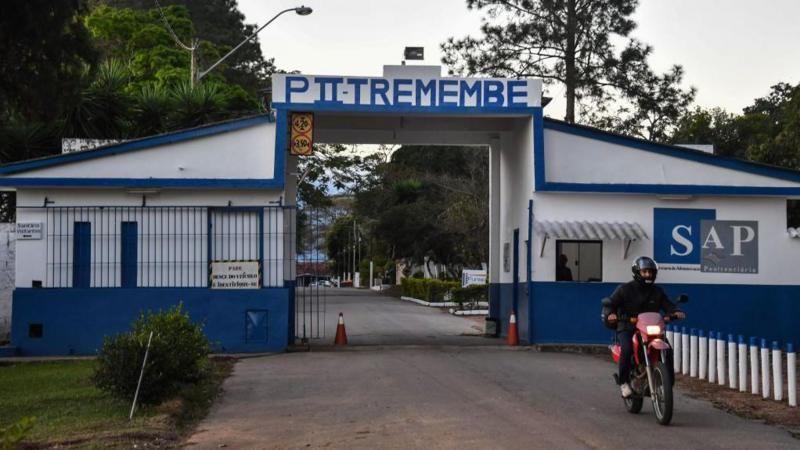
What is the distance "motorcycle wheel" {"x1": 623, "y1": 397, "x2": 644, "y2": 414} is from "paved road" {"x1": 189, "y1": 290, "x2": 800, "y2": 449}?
0.10 meters

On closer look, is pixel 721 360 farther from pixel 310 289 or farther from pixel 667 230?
pixel 310 289

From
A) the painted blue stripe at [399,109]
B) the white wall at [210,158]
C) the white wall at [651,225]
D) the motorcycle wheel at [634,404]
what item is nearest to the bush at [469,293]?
the white wall at [651,225]

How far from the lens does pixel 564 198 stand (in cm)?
2127

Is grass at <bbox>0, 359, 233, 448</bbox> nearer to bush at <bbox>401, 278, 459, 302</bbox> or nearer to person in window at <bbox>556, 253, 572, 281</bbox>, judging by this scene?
person in window at <bbox>556, 253, 572, 281</bbox>

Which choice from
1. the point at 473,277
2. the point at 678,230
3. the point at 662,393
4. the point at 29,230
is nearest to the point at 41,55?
the point at 29,230

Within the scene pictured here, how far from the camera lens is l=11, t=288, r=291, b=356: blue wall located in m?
20.2

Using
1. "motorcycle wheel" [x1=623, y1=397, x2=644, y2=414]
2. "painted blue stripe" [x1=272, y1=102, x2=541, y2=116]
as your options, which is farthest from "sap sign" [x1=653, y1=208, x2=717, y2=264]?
"motorcycle wheel" [x1=623, y1=397, x2=644, y2=414]

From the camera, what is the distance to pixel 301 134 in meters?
21.0

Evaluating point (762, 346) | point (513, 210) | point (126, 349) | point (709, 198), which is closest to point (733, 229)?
point (709, 198)

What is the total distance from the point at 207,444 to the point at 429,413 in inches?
107

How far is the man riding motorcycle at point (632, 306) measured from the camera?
1153cm

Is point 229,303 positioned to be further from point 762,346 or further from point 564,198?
point 762,346

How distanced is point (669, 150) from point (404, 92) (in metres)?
5.75

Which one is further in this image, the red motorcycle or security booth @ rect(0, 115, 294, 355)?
security booth @ rect(0, 115, 294, 355)
